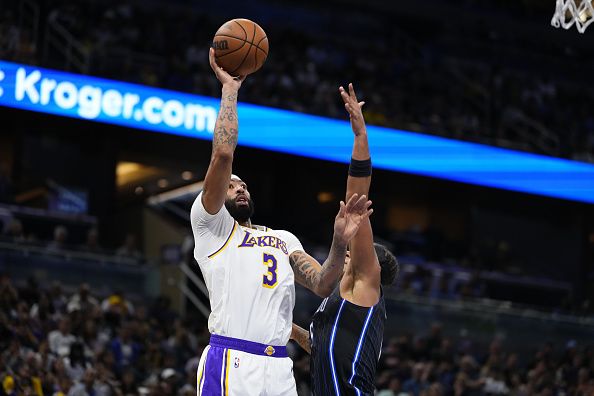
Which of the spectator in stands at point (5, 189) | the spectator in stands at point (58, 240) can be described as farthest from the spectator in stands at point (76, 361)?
the spectator in stands at point (5, 189)

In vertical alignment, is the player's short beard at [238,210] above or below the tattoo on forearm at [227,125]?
below

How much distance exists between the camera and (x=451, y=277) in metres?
20.8

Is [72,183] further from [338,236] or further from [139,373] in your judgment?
[338,236]

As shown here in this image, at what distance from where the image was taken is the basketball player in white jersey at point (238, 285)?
19.5 feet

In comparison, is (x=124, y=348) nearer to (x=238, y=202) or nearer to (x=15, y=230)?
(x=15, y=230)

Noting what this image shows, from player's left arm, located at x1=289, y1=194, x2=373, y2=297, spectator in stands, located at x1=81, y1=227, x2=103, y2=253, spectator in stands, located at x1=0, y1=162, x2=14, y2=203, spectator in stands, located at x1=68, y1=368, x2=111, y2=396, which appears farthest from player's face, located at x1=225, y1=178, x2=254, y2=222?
spectator in stands, located at x1=0, y1=162, x2=14, y2=203

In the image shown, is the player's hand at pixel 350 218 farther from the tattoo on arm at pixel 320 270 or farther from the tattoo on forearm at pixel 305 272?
the tattoo on forearm at pixel 305 272

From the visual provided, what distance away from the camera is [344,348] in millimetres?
6141

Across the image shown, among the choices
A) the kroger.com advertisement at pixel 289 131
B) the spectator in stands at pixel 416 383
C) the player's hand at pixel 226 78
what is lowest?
the spectator in stands at pixel 416 383

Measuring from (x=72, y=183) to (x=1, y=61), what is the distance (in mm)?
5569

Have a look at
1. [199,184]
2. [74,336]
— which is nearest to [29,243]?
[74,336]

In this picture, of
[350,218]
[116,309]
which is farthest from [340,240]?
[116,309]

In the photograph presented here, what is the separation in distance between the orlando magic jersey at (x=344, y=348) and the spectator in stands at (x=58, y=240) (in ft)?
36.4

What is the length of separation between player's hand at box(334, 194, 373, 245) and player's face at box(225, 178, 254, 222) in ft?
2.32
